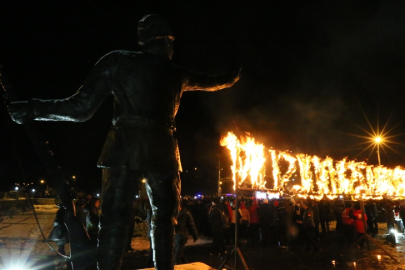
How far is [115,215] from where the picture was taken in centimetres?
253

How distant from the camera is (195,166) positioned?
43.2 m

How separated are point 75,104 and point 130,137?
1.69 feet

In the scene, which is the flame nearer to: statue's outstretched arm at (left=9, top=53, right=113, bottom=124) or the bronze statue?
the bronze statue

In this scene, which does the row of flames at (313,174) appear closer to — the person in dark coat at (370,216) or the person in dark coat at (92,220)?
the person in dark coat at (370,216)

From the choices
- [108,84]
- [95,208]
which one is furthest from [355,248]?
[108,84]

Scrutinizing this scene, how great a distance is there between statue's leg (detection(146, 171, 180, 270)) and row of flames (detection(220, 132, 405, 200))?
454cm

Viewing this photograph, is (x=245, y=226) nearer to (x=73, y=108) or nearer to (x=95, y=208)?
(x=95, y=208)

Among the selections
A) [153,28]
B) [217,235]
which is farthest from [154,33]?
[217,235]

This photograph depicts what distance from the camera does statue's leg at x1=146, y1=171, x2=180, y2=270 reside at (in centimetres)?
264

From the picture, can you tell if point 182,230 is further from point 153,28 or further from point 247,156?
point 153,28

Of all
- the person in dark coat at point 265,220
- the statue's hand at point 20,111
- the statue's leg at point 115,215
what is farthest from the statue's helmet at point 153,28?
the person in dark coat at point 265,220

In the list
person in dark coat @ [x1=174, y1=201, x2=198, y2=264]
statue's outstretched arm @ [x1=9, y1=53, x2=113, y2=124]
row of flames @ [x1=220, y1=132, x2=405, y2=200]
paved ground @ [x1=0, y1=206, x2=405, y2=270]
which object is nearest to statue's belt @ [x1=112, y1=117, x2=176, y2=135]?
statue's outstretched arm @ [x1=9, y1=53, x2=113, y2=124]

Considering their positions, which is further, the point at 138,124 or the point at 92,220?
the point at 92,220

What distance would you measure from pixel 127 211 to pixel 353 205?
13384mm
